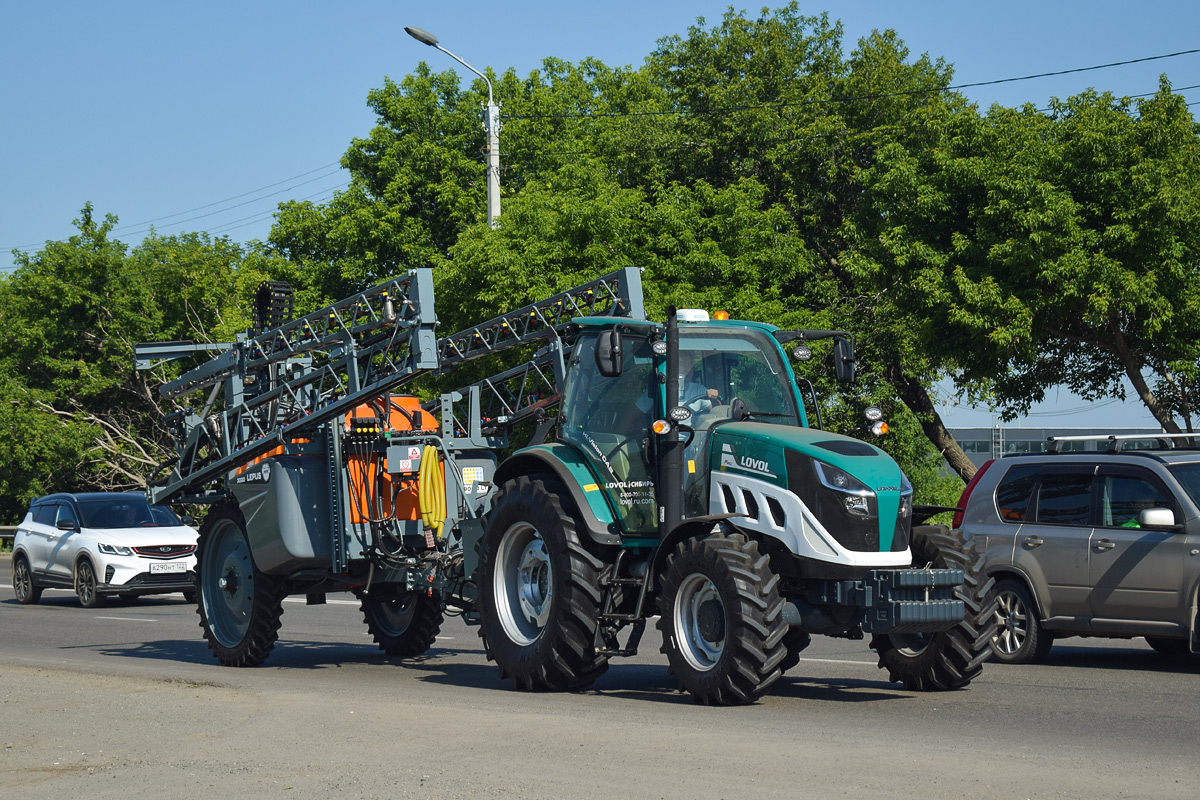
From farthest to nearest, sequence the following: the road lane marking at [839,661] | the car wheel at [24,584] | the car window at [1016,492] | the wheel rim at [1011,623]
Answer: the car wheel at [24,584] → the car window at [1016,492] → the wheel rim at [1011,623] → the road lane marking at [839,661]

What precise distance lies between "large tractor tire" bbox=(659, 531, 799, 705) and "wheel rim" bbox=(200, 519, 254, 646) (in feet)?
18.0

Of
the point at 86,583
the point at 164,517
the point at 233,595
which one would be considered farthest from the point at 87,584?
the point at 233,595

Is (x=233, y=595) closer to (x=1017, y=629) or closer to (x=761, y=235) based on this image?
(x=1017, y=629)

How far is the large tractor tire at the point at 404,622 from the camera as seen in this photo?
14328 mm

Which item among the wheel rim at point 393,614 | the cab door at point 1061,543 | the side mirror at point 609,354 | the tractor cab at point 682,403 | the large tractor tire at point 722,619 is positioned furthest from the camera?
the wheel rim at point 393,614

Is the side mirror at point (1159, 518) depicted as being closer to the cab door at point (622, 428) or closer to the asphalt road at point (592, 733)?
the asphalt road at point (592, 733)

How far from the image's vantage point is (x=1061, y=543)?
12938mm

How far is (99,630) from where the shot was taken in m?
18.4

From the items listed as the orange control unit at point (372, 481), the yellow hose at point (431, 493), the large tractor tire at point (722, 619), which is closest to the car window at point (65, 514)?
the orange control unit at point (372, 481)

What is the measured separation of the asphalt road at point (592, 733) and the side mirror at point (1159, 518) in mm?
1297

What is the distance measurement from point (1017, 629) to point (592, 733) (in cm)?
598

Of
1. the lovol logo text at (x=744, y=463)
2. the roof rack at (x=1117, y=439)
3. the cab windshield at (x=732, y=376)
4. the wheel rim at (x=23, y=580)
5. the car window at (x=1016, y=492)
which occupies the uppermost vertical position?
the cab windshield at (x=732, y=376)

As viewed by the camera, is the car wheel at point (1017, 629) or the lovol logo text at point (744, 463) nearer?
the lovol logo text at point (744, 463)

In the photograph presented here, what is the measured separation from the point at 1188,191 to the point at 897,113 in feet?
45.9
